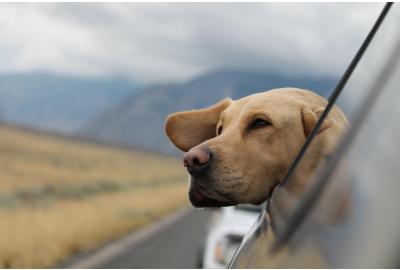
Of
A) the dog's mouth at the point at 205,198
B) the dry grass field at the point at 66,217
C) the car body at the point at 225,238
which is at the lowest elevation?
the dry grass field at the point at 66,217

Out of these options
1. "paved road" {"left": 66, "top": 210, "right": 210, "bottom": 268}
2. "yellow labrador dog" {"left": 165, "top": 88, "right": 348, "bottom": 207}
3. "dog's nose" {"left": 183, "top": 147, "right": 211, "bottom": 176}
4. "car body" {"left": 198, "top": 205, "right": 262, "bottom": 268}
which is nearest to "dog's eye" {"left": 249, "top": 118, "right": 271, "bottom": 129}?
"yellow labrador dog" {"left": 165, "top": 88, "right": 348, "bottom": 207}

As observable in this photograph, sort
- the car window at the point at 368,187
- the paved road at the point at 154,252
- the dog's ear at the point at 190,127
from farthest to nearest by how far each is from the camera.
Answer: the paved road at the point at 154,252 → the dog's ear at the point at 190,127 → the car window at the point at 368,187

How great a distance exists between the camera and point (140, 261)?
40.2 feet

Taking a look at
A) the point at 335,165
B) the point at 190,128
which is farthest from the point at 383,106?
the point at 190,128

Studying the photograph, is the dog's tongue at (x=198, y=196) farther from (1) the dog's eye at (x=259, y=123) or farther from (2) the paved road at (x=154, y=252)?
(2) the paved road at (x=154, y=252)

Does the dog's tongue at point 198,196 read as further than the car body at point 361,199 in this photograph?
Yes

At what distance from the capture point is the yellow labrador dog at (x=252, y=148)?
148cm

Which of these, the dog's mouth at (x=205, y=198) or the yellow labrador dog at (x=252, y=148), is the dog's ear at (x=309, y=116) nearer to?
the yellow labrador dog at (x=252, y=148)

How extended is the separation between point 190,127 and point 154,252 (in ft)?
40.0

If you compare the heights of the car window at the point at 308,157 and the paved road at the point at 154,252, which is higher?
the car window at the point at 308,157

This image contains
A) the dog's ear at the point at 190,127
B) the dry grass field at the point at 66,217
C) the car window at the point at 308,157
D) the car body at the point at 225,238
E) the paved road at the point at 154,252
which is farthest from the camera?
the dry grass field at the point at 66,217

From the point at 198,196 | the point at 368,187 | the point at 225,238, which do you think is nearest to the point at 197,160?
the point at 198,196

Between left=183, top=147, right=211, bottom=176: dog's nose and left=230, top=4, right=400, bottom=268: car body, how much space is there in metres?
0.43

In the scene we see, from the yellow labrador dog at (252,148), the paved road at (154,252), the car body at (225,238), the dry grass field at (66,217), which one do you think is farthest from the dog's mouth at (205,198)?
the paved road at (154,252)
